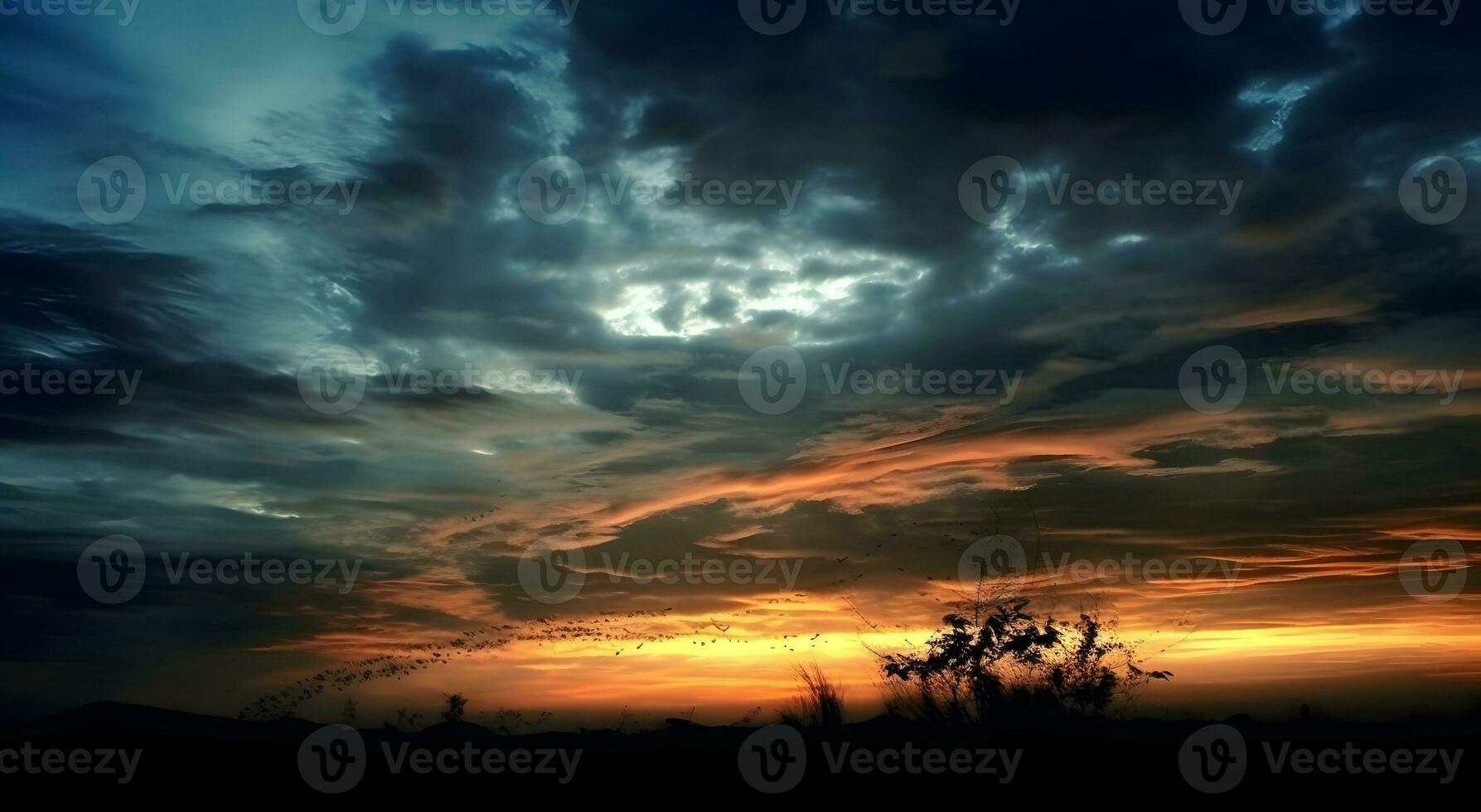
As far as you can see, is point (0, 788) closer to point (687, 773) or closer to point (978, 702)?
point (687, 773)

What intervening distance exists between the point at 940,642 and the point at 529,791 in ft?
23.5

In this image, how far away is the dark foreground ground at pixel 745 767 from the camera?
330 inches

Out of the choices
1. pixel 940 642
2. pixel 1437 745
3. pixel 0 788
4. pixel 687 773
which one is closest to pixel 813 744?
pixel 687 773

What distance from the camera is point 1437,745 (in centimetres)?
934

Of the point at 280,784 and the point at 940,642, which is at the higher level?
the point at 940,642

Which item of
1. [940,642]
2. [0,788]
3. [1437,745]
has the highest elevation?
[940,642]

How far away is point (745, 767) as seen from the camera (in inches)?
361

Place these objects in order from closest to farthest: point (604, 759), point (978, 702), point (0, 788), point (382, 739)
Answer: point (0, 788)
point (604, 759)
point (382, 739)
point (978, 702)

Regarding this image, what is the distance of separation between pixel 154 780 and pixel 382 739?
2.43 metres

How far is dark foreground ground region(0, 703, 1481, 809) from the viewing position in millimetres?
8375

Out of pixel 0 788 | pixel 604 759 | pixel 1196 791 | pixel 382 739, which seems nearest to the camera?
pixel 1196 791

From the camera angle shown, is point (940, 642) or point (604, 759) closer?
point (604, 759)

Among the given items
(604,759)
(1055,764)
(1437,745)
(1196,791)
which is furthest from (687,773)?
(1437,745)

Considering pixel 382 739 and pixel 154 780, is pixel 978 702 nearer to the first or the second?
pixel 382 739
